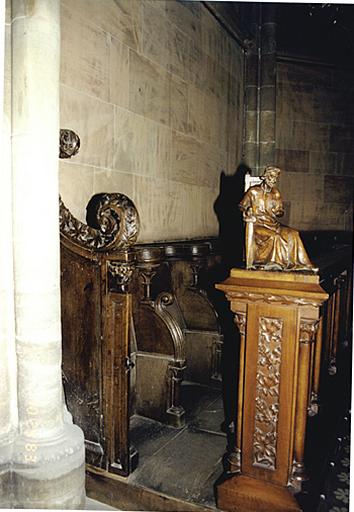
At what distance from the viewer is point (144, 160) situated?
10.8 feet

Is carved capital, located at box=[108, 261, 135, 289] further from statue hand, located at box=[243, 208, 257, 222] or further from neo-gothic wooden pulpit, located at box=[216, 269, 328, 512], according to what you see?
statue hand, located at box=[243, 208, 257, 222]

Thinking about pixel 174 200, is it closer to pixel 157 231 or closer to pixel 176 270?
pixel 157 231

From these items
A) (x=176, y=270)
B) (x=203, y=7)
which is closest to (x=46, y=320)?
(x=176, y=270)

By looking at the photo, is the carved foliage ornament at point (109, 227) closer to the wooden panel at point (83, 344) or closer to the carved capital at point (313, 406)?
the wooden panel at point (83, 344)

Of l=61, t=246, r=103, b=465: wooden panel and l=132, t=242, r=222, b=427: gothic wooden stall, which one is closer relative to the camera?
l=61, t=246, r=103, b=465: wooden panel

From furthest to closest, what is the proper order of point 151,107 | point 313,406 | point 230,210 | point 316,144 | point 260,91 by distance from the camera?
1. point 316,144
2. point 260,91
3. point 230,210
4. point 151,107
5. point 313,406

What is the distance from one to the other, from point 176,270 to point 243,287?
132 cm

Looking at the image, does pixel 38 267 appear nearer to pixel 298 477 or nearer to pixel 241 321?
pixel 241 321

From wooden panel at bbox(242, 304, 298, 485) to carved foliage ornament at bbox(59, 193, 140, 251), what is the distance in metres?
0.59

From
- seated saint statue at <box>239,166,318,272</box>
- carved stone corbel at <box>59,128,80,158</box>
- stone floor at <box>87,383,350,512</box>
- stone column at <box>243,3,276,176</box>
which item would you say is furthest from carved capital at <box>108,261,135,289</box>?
stone column at <box>243,3,276,176</box>

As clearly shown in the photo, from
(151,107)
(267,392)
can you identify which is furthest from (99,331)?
(151,107)

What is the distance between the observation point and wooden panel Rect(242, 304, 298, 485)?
69.2 inches

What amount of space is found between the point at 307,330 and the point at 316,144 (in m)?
4.39

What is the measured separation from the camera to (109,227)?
191 centimetres
